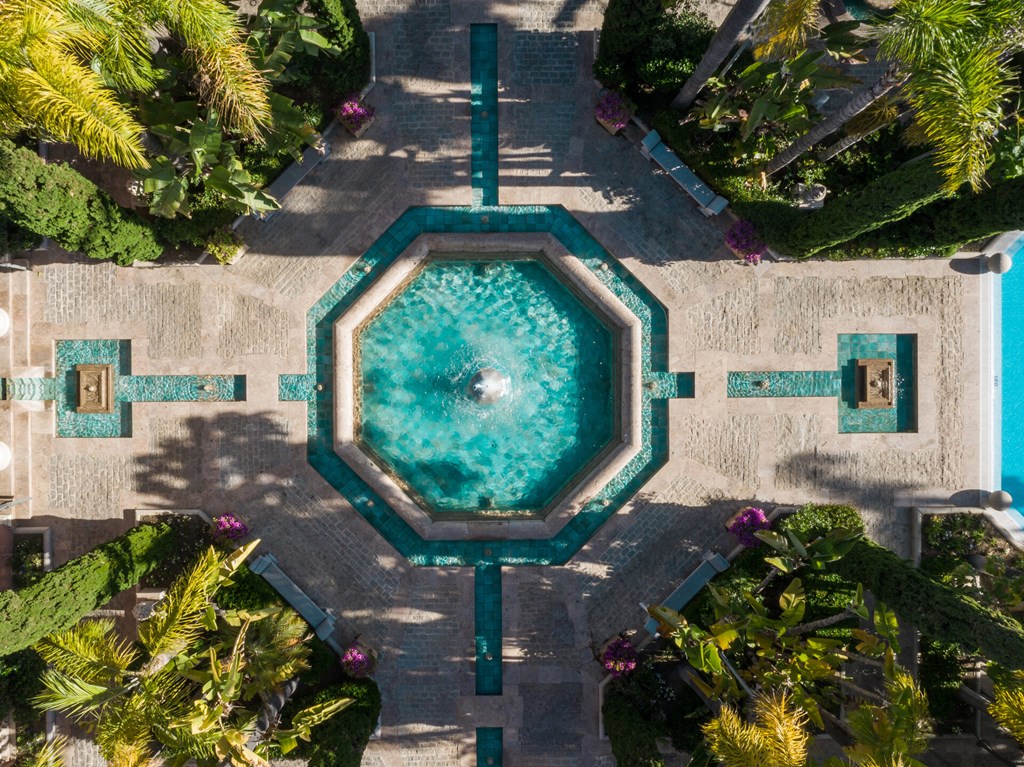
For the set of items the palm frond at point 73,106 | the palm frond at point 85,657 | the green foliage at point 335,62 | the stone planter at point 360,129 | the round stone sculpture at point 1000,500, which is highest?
the green foliage at point 335,62

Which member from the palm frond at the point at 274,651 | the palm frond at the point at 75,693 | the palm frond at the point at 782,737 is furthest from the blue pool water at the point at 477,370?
the palm frond at the point at 75,693

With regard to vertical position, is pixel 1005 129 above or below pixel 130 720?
above

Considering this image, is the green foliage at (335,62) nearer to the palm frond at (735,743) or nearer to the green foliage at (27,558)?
the green foliage at (27,558)

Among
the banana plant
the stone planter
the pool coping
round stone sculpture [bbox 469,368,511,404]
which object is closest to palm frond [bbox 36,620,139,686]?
the pool coping

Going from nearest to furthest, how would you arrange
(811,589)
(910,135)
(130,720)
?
(130,720) → (910,135) → (811,589)

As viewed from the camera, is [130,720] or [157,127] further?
[157,127]

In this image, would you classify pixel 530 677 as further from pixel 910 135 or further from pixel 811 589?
pixel 910 135

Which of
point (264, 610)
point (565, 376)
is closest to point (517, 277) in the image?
point (565, 376)

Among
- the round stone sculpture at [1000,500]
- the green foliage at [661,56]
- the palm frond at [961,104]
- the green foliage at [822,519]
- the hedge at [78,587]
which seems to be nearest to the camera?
the palm frond at [961,104]
